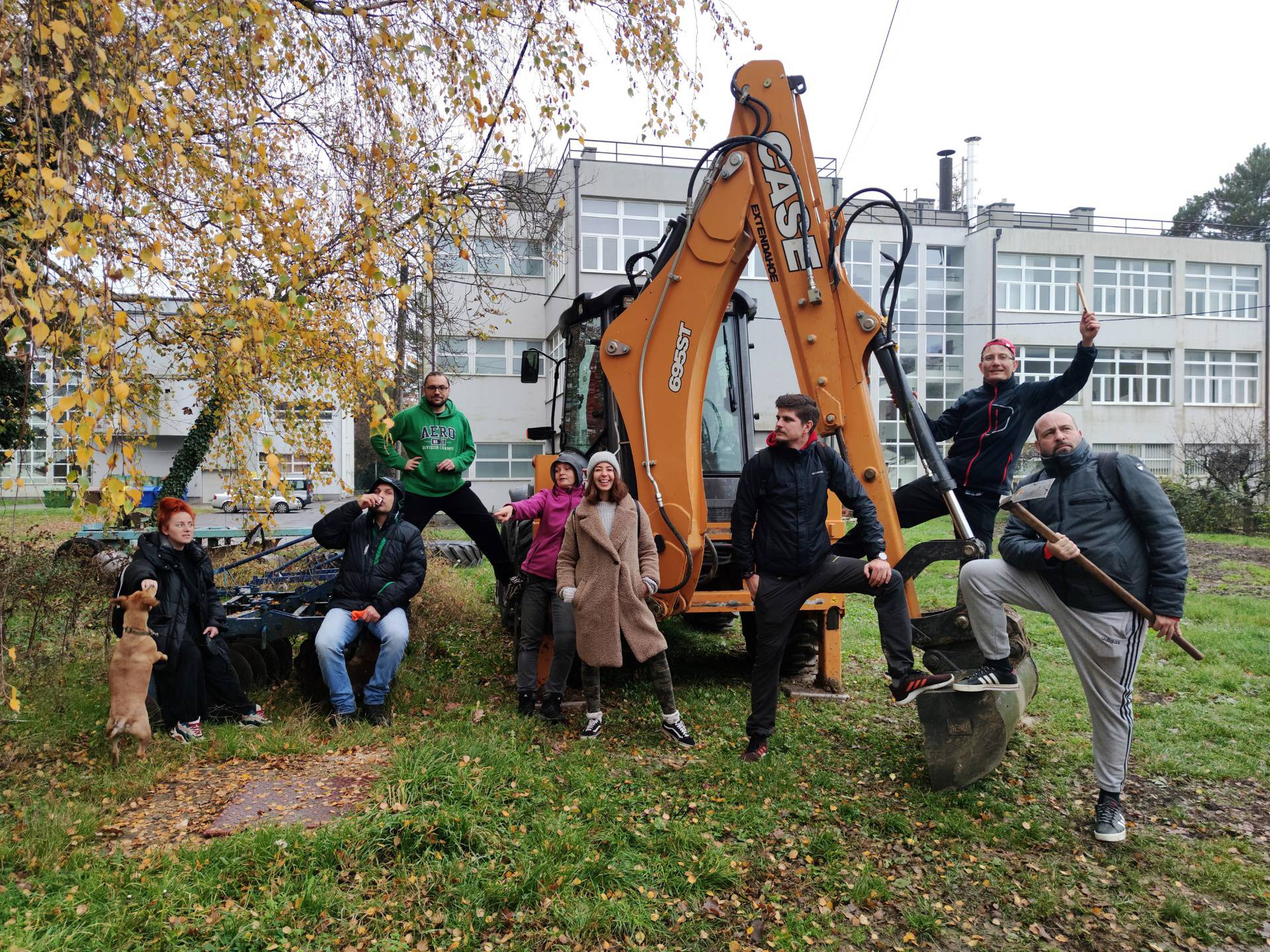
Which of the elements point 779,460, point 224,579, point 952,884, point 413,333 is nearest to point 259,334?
point 779,460

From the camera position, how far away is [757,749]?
4.75 meters

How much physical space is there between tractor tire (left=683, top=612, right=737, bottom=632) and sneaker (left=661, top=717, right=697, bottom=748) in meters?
3.26

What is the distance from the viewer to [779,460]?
4609 millimetres

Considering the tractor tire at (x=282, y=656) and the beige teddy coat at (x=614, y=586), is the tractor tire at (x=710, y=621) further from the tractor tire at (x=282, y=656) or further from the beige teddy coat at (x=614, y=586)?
the tractor tire at (x=282, y=656)

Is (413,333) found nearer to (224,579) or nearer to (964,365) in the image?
(224,579)

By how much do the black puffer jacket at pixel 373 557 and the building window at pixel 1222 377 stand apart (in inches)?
1407

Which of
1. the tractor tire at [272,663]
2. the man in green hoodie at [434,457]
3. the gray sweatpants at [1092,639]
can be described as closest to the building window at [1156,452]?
the man in green hoodie at [434,457]

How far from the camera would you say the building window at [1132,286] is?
3200 cm

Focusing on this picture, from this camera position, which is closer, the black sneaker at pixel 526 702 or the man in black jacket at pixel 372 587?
the man in black jacket at pixel 372 587

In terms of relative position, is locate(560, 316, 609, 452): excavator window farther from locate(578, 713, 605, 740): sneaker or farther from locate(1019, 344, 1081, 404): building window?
locate(1019, 344, 1081, 404): building window

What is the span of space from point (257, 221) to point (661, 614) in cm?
332

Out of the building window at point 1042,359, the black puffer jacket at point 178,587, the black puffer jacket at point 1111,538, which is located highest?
the building window at point 1042,359

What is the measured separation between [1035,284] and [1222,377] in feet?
29.2

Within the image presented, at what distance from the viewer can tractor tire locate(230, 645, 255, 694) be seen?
18.4 feet
